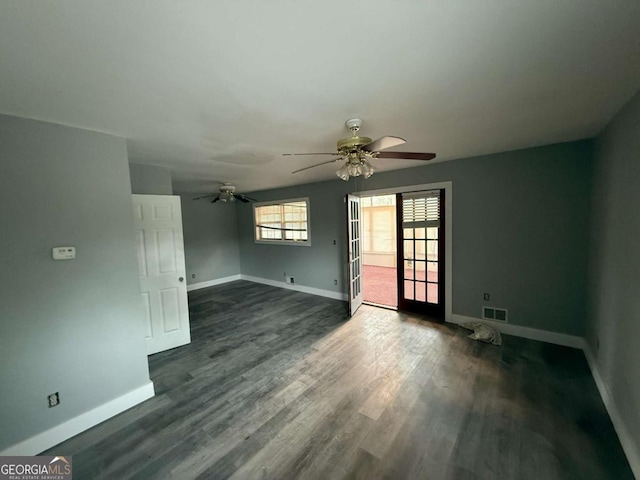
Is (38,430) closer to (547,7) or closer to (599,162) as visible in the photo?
(547,7)

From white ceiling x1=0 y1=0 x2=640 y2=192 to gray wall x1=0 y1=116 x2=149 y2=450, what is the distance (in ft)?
0.80

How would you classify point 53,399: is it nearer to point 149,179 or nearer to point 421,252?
point 149,179

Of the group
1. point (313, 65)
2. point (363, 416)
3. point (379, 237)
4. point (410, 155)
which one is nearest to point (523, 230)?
point (410, 155)

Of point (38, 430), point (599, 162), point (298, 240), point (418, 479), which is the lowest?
point (418, 479)

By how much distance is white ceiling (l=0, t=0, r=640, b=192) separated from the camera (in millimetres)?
989

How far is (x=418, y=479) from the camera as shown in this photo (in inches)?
60.7

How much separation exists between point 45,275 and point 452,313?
464 cm

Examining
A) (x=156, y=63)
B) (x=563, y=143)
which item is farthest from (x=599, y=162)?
(x=156, y=63)

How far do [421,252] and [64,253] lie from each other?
4.26 m

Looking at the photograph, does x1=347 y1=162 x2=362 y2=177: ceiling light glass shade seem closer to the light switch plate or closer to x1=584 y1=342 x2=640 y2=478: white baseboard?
the light switch plate

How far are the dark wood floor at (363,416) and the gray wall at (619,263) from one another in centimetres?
36

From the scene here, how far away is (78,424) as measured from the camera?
200 centimetres

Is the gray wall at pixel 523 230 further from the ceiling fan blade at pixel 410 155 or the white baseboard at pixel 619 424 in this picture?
the ceiling fan blade at pixel 410 155

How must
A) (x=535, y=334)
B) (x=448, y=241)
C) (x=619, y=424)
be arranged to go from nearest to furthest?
(x=619, y=424)
(x=535, y=334)
(x=448, y=241)
